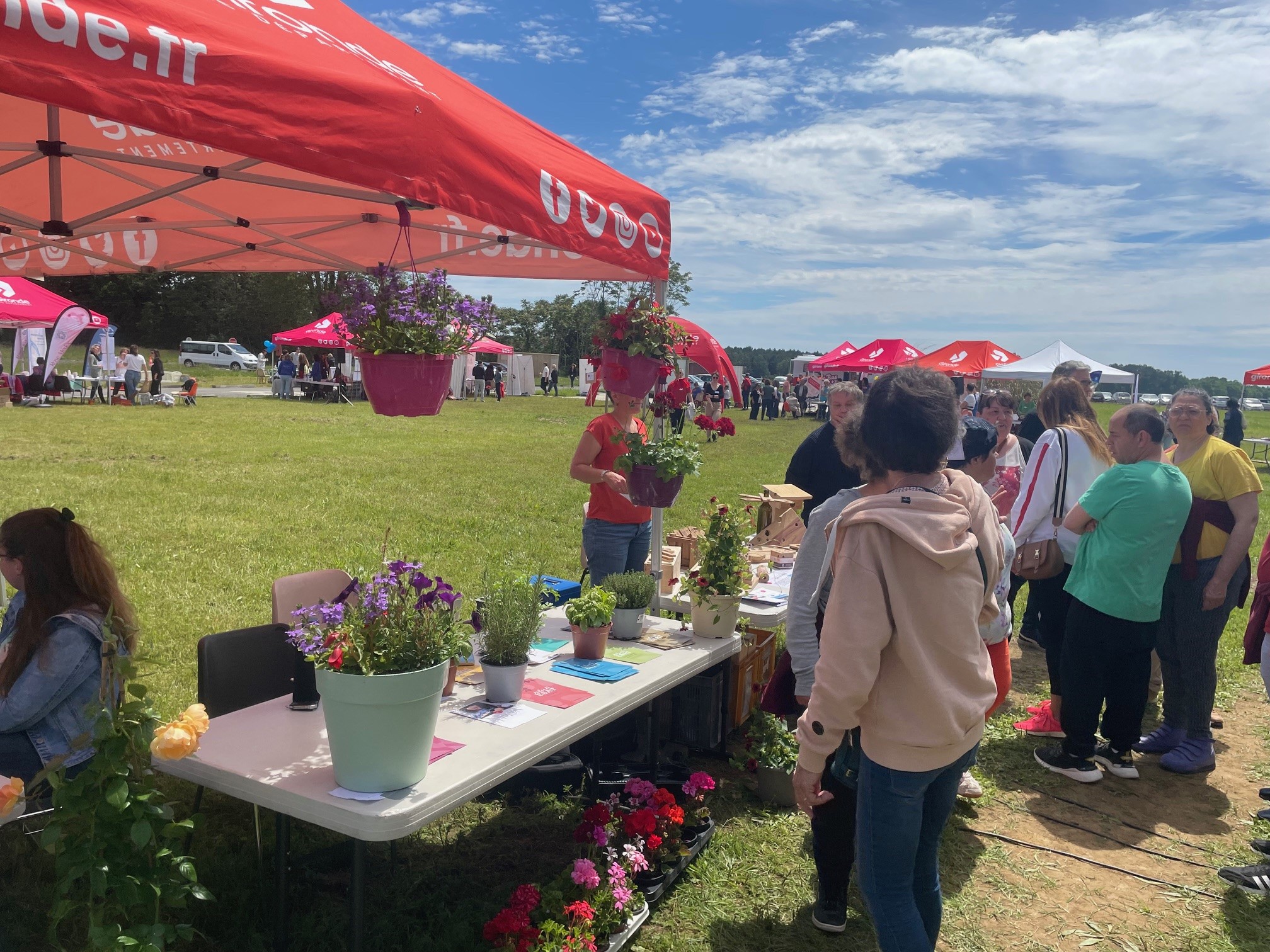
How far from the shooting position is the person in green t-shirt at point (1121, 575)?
3.88 metres

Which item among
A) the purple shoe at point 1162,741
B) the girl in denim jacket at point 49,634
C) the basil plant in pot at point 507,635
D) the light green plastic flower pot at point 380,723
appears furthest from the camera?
the purple shoe at point 1162,741

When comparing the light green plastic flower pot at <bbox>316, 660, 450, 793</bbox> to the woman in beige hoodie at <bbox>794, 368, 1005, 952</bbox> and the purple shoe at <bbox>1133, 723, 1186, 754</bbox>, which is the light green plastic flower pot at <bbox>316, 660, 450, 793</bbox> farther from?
the purple shoe at <bbox>1133, 723, 1186, 754</bbox>

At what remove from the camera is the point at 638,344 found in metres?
3.47

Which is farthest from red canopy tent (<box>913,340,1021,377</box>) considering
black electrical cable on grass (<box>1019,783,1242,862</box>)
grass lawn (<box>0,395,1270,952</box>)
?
black electrical cable on grass (<box>1019,783,1242,862</box>)

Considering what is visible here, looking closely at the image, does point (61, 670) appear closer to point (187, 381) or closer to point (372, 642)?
point (372, 642)

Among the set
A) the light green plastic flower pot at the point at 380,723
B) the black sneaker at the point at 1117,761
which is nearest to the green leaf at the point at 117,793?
the light green plastic flower pot at the point at 380,723

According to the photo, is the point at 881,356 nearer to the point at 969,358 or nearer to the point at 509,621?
the point at 969,358

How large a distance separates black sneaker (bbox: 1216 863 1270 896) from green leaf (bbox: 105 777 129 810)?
3815mm

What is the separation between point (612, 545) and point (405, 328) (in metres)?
1.78

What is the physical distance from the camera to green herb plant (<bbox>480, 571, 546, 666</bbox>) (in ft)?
8.87

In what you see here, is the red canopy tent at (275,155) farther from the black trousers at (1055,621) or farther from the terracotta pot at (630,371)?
the black trousers at (1055,621)

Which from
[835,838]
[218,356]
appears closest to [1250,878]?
[835,838]

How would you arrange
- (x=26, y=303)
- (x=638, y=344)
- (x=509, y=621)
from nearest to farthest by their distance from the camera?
(x=509, y=621) < (x=638, y=344) < (x=26, y=303)

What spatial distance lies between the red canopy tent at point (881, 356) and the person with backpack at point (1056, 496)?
795 inches
